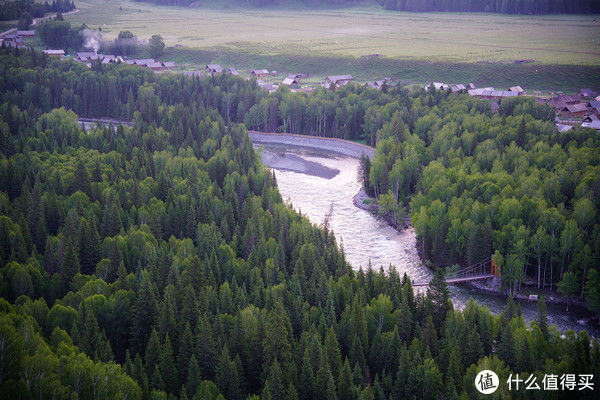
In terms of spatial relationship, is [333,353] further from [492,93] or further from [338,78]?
[338,78]

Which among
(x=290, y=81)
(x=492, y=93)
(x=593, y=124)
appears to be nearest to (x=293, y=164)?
(x=593, y=124)

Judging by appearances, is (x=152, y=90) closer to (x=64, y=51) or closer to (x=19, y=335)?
(x=64, y=51)

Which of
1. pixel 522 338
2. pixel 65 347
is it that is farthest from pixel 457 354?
pixel 65 347

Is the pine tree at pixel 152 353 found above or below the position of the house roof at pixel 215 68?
below
